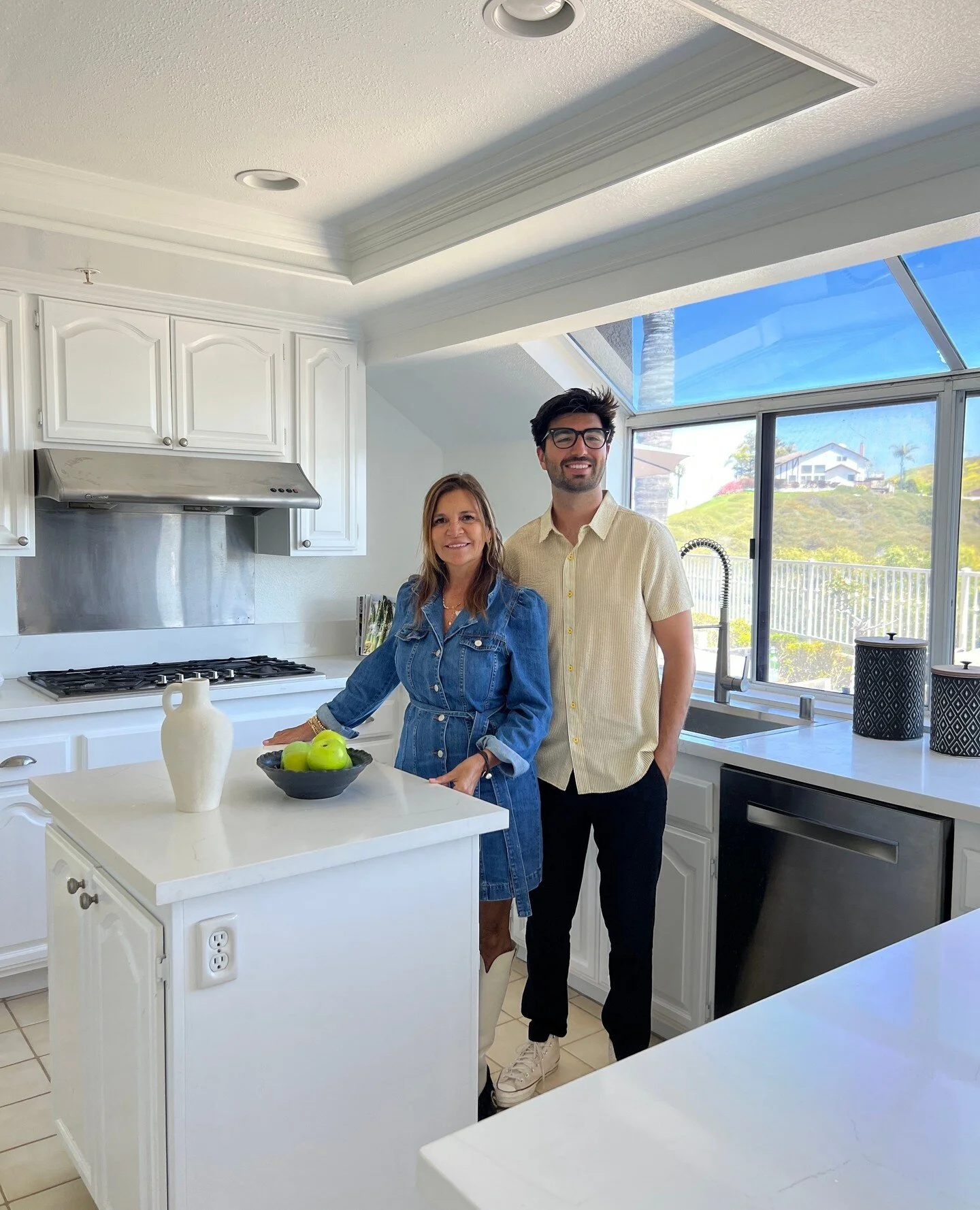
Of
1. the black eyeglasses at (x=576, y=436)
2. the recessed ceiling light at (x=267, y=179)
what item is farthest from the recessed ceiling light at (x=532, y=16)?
the recessed ceiling light at (x=267, y=179)

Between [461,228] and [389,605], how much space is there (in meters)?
1.90

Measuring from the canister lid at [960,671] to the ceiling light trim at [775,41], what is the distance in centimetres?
135

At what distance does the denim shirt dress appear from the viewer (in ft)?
6.95

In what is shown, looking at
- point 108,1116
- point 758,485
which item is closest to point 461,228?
point 758,485

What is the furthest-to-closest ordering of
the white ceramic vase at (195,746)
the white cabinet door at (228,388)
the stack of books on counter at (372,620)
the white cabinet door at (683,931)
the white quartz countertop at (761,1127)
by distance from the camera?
the stack of books on counter at (372,620), the white cabinet door at (228,388), the white cabinet door at (683,931), the white ceramic vase at (195,746), the white quartz countertop at (761,1127)

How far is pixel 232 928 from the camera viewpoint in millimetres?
1532

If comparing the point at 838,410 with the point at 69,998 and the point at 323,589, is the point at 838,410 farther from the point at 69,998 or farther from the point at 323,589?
the point at 69,998

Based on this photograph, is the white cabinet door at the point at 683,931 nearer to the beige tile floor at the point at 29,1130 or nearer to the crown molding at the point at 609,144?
the beige tile floor at the point at 29,1130

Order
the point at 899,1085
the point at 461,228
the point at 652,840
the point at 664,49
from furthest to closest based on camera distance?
the point at 461,228 → the point at 652,840 → the point at 664,49 → the point at 899,1085

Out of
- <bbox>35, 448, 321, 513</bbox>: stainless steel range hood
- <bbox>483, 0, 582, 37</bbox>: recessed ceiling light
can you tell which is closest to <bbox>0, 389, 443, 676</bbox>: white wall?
<bbox>35, 448, 321, 513</bbox>: stainless steel range hood

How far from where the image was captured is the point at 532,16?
71.9 inches

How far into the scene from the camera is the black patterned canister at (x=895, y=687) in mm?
2586

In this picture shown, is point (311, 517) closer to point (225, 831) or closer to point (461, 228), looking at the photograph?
point (461, 228)

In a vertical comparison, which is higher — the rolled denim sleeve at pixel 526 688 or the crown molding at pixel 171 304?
the crown molding at pixel 171 304
